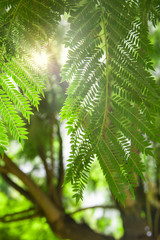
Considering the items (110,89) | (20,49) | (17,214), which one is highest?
(20,49)

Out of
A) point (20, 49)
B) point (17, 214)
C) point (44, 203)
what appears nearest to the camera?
point (20, 49)

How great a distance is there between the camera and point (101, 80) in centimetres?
130

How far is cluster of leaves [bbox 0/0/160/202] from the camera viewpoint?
1207mm

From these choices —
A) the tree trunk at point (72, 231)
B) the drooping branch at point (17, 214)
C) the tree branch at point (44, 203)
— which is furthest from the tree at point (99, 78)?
the drooping branch at point (17, 214)

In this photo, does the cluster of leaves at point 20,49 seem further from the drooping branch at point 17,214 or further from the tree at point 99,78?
the drooping branch at point 17,214

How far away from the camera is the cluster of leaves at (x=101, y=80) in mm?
1207

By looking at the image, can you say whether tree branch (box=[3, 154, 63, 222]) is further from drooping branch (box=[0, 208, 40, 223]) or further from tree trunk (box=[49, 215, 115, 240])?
drooping branch (box=[0, 208, 40, 223])

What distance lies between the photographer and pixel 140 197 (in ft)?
14.7

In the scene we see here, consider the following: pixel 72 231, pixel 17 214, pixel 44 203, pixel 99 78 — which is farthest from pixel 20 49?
pixel 17 214

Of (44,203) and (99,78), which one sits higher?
(99,78)

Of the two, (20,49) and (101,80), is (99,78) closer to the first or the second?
(101,80)

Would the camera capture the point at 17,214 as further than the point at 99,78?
Yes

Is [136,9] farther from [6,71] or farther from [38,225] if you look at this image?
[38,225]

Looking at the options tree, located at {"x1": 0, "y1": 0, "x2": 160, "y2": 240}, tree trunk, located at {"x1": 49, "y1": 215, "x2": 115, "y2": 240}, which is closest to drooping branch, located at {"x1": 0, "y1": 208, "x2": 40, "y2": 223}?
tree trunk, located at {"x1": 49, "y1": 215, "x2": 115, "y2": 240}
